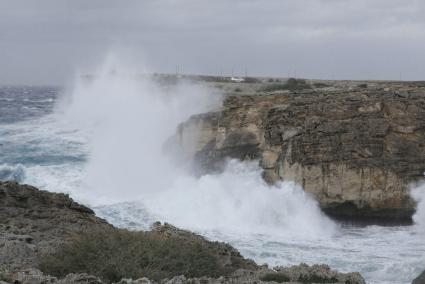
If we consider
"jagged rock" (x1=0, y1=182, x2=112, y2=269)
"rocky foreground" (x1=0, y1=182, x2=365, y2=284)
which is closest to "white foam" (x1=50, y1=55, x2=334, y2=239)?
"jagged rock" (x1=0, y1=182, x2=112, y2=269)

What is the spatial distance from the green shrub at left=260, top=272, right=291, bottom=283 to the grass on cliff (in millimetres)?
684

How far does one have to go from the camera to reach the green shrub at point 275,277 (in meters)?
8.04

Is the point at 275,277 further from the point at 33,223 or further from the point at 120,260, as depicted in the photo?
the point at 33,223

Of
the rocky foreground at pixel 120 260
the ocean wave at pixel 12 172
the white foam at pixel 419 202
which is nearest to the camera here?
the rocky foreground at pixel 120 260

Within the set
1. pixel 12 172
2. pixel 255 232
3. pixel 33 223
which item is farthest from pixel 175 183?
pixel 33 223

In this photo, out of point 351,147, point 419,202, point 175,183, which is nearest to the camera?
point 419,202

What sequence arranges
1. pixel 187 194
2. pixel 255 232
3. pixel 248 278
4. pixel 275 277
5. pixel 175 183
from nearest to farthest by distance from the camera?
pixel 248 278 → pixel 275 277 → pixel 255 232 → pixel 187 194 → pixel 175 183

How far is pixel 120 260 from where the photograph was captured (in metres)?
7.74

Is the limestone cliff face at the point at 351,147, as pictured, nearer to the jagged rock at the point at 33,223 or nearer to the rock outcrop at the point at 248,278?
the jagged rock at the point at 33,223

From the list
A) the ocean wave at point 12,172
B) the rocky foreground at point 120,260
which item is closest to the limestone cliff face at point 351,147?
the rocky foreground at point 120,260

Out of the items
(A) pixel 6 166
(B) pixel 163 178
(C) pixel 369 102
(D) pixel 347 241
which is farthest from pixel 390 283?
(A) pixel 6 166

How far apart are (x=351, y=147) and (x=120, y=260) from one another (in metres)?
13.6

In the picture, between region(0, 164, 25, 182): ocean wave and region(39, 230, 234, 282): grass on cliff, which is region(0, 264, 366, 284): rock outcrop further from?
region(0, 164, 25, 182): ocean wave

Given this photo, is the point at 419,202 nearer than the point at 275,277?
No
